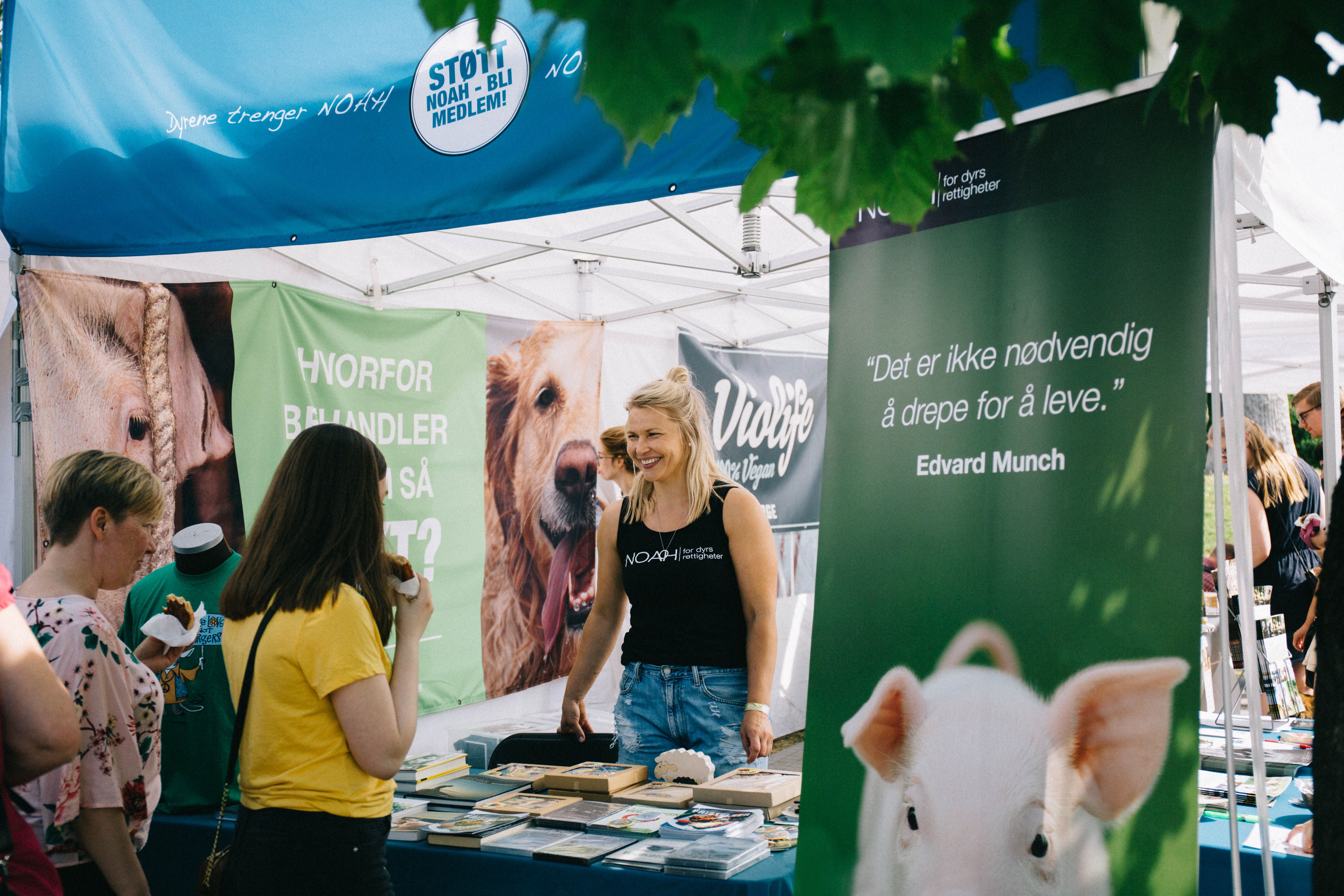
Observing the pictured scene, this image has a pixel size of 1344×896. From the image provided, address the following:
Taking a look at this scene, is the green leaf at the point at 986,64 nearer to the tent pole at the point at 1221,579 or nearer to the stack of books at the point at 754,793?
the tent pole at the point at 1221,579

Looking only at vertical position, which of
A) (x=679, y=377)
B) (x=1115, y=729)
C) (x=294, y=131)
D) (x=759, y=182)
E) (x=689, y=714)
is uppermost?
(x=294, y=131)

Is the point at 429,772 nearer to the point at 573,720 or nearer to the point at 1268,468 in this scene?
the point at 573,720

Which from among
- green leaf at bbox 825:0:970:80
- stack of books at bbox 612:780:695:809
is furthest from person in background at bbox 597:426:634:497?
green leaf at bbox 825:0:970:80

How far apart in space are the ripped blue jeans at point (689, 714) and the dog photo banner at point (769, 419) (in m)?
3.12

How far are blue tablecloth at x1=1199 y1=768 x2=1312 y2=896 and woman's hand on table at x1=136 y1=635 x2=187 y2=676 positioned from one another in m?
2.21

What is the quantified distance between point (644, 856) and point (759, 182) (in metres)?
1.36

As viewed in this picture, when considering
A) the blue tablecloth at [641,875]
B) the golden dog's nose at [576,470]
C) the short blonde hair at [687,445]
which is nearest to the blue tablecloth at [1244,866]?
the blue tablecloth at [641,875]

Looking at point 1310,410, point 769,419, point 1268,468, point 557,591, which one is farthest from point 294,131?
point 1268,468

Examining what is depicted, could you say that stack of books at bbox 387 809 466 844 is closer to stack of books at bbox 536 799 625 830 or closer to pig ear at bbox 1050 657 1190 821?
stack of books at bbox 536 799 625 830

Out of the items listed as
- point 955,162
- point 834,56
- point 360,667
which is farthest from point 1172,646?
point 360,667

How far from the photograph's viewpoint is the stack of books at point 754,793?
2195 millimetres

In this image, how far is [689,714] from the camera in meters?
2.67

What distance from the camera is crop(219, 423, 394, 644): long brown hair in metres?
1.78

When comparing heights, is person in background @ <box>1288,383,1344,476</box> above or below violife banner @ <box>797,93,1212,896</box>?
above
